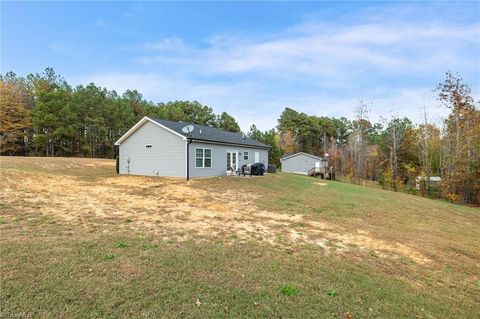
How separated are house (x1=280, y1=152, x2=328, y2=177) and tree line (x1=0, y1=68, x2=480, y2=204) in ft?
10.6

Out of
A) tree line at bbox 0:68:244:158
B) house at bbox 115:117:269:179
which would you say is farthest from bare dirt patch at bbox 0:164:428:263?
tree line at bbox 0:68:244:158

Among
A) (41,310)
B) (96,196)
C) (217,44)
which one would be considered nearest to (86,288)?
(41,310)

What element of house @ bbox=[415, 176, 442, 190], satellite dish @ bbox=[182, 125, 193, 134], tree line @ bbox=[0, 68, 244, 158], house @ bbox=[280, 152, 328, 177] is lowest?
house @ bbox=[415, 176, 442, 190]

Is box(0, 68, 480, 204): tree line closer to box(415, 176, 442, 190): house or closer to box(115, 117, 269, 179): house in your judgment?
box(415, 176, 442, 190): house

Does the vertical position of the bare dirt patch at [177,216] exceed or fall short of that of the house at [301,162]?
it falls short

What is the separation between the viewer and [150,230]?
584 centimetres

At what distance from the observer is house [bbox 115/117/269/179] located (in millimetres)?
15562

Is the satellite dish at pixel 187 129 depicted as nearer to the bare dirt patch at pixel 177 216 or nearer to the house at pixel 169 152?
the house at pixel 169 152

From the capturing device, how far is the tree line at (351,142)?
22172 millimetres

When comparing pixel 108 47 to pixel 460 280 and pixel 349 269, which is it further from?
pixel 460 280

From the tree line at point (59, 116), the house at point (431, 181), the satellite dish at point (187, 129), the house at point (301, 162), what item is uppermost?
the tree line at point (59, 116)

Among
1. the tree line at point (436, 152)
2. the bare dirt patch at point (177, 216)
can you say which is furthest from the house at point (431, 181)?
the bare dirt patch at point (177, 216)

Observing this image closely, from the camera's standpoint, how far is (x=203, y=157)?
16766 millimetres

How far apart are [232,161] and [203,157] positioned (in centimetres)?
399
